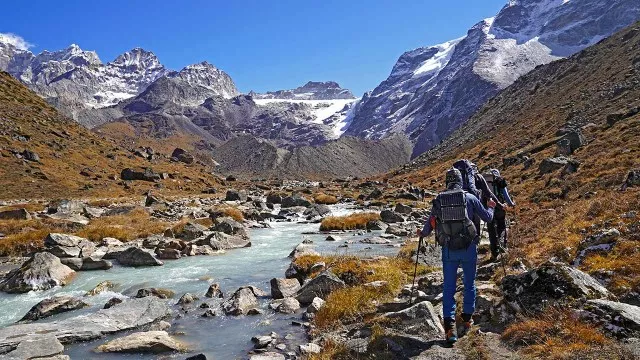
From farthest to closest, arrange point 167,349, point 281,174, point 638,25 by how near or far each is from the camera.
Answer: point 281,174
point 638,25
point 167,349

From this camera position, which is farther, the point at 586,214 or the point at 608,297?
the point at 586,214

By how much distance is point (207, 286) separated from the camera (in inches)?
675

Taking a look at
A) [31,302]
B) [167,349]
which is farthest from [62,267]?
[167,349]

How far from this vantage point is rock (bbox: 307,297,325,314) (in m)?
12.4

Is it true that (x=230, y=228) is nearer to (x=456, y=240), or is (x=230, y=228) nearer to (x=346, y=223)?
(x=346, y=223)

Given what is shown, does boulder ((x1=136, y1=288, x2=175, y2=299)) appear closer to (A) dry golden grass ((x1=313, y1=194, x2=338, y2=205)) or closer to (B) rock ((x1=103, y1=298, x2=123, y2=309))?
(B) rock ((x1=103, y1=298, x2=123, y2=309))

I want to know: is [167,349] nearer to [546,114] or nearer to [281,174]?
[546,114]

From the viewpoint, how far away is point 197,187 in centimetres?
9194

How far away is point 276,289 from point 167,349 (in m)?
4.98

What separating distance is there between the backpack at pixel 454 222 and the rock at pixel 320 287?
5.64m

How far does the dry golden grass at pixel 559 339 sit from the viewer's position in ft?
21.4

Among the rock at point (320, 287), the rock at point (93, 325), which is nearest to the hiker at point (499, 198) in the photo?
the rock at point (320, 287)

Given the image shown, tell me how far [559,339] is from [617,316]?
0.99m

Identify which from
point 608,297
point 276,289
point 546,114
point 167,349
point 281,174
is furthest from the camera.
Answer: point 281,174
